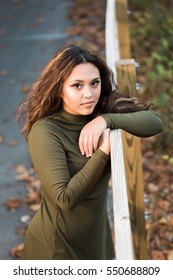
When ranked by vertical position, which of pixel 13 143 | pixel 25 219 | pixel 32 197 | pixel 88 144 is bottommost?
pixel 25 219

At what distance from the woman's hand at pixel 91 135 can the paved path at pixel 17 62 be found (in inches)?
78.2

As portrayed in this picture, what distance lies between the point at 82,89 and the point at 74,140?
0.78ft

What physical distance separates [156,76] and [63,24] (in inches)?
90.9

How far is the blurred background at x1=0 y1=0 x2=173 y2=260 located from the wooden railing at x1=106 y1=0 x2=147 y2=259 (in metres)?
1.39

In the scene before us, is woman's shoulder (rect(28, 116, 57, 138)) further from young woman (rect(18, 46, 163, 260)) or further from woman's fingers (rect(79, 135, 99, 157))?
woman's fingers (rect(79, 135, 99, 157))

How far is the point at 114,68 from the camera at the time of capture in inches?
123

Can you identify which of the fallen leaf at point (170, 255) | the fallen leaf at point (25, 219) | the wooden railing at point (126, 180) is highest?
the wooden railing at point (126, 180)

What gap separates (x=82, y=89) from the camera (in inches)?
88.3

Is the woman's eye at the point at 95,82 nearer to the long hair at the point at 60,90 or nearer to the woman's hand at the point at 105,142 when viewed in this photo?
the long hair at the point at 60,90

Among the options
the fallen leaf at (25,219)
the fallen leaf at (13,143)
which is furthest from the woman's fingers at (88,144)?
the fallen leaf at (13,143)

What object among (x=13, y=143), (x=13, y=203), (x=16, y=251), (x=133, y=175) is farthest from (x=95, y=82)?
(x=13, y=143)

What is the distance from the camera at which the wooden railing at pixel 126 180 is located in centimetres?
168

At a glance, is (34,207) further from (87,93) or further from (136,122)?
(87,93)

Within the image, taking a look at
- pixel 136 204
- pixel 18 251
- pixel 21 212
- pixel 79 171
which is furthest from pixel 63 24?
pixel 79 171
